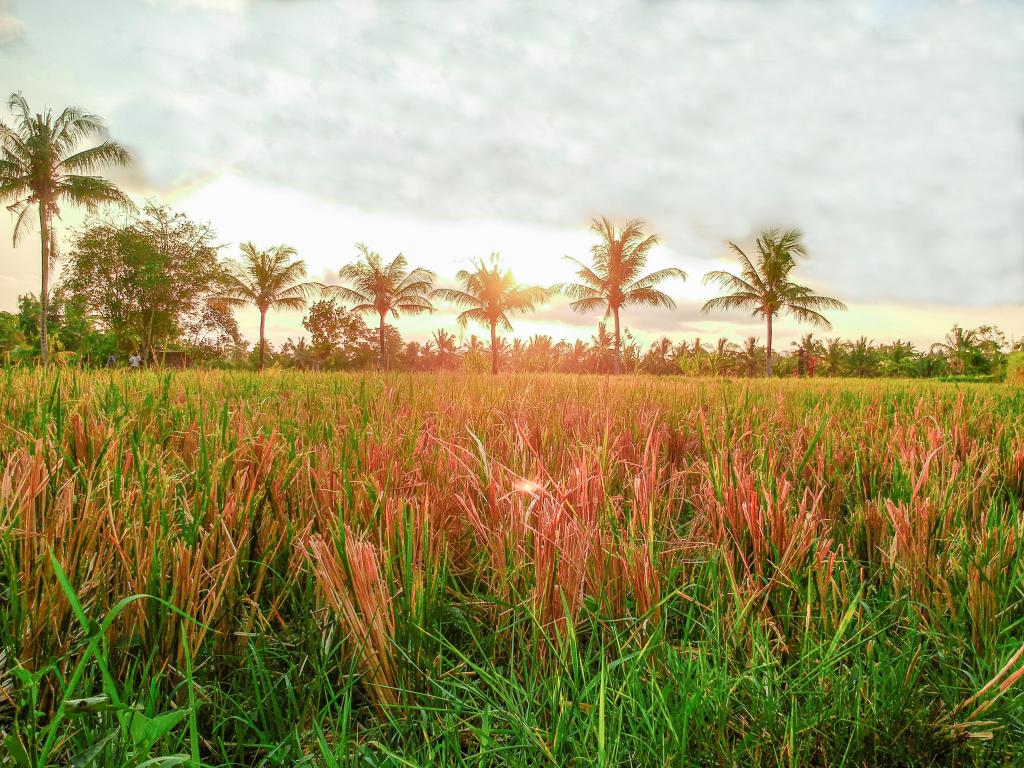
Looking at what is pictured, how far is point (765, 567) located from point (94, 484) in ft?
5.19

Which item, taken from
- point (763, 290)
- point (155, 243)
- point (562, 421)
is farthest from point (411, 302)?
point (562, 421)

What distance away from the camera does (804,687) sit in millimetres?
720

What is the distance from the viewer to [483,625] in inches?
37.2

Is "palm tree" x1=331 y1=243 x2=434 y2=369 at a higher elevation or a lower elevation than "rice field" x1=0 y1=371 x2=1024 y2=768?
higher

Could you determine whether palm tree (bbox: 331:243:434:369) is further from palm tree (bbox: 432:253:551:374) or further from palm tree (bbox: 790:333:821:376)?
palm tree (bbox: 790:333:821:376)

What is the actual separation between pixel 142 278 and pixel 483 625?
109ft

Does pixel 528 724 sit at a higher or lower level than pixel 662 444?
lower

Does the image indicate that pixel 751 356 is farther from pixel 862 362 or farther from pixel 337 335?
pixel 337 335

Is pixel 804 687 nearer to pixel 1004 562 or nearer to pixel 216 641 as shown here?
pixel 1004 562

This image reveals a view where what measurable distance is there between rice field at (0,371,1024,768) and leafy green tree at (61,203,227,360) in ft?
103

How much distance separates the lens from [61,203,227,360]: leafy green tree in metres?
28.0

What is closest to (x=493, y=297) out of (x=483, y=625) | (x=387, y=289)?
(x=387, y=289)

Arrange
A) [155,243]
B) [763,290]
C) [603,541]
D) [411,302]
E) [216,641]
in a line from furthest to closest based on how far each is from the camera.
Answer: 1. [411,302]
2. [763,290]
3. [155,243]
4. [603,541]
5. [216,641]

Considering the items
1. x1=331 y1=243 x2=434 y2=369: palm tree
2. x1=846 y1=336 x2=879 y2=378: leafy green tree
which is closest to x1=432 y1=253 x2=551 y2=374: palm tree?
x1=331 y1=243 x2=434 y2=369: palm tree
